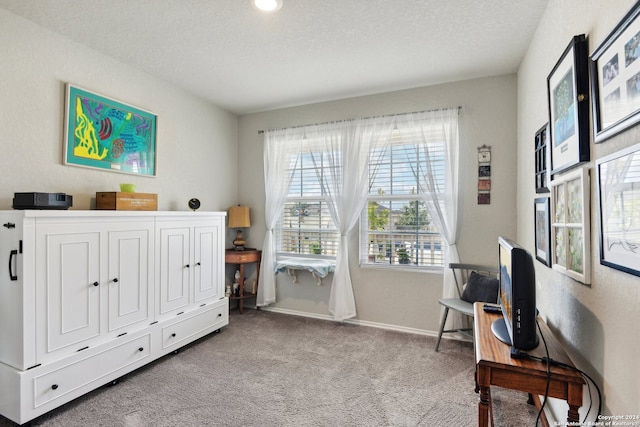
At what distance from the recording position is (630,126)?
98 cm

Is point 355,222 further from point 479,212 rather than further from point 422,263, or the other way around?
point 479,212

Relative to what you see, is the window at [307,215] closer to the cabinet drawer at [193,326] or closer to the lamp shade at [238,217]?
the lamp shade at [238,217]

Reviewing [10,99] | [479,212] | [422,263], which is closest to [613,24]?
[479,212]

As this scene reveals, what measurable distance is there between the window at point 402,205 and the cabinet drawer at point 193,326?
1662 millimetres

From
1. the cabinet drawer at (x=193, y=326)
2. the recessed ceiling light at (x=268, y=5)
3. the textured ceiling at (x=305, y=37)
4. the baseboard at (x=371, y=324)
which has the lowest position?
the baseboard at (x=371, y=324)

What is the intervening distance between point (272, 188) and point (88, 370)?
8.17 feet

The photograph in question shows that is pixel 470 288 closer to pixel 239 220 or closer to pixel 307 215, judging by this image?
pixel 307 215

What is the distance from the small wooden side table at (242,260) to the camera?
12.4 feet

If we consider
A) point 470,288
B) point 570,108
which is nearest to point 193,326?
point 470,288

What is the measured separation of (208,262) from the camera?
3.18 metres

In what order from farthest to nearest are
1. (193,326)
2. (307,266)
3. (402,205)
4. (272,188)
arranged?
(272,188)
(307,266)
(402,205)
(193,326)

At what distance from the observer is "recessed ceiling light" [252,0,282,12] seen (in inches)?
76.8

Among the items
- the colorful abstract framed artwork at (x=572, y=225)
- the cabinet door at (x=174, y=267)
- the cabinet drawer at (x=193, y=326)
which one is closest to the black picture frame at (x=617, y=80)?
the colorful abstract framed artwork at (x=572, y=225)

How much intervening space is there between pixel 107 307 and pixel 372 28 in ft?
9.16
